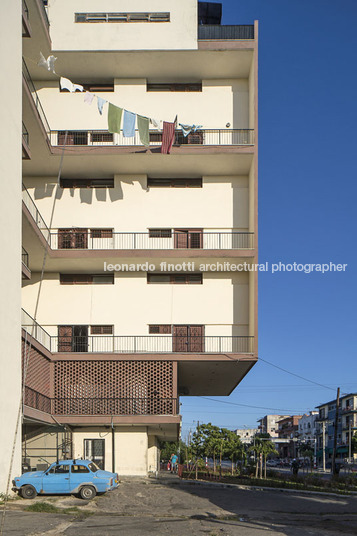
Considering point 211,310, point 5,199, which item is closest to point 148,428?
point 211,310

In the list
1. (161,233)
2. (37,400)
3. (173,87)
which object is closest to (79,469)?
(37,400)

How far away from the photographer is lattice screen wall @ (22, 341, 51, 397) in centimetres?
2952

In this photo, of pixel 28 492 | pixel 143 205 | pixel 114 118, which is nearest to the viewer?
pixel 28 492

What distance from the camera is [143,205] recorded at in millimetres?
37312

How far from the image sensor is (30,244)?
33.2 m

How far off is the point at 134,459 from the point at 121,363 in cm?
510

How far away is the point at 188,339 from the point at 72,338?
6297 millimetres

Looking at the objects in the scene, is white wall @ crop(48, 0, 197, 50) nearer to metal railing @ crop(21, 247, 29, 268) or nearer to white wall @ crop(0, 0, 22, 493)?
white wall @ crop(0, 0, 22, 493)

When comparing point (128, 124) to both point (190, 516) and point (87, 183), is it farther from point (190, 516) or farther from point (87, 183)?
point (190, 516)

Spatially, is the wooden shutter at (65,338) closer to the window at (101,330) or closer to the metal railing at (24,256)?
the window at (101,330)

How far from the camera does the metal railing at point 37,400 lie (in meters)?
29.0

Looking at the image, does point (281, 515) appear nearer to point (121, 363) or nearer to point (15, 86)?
point (121, 363)

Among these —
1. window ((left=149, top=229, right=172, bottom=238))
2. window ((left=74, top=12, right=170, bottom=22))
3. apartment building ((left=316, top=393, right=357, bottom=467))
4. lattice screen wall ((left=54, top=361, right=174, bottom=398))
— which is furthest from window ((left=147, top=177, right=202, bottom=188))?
apartment building ((left=316, top=393, right=357, bottom=467))

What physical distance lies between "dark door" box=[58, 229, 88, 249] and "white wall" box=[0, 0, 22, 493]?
33.1ft
